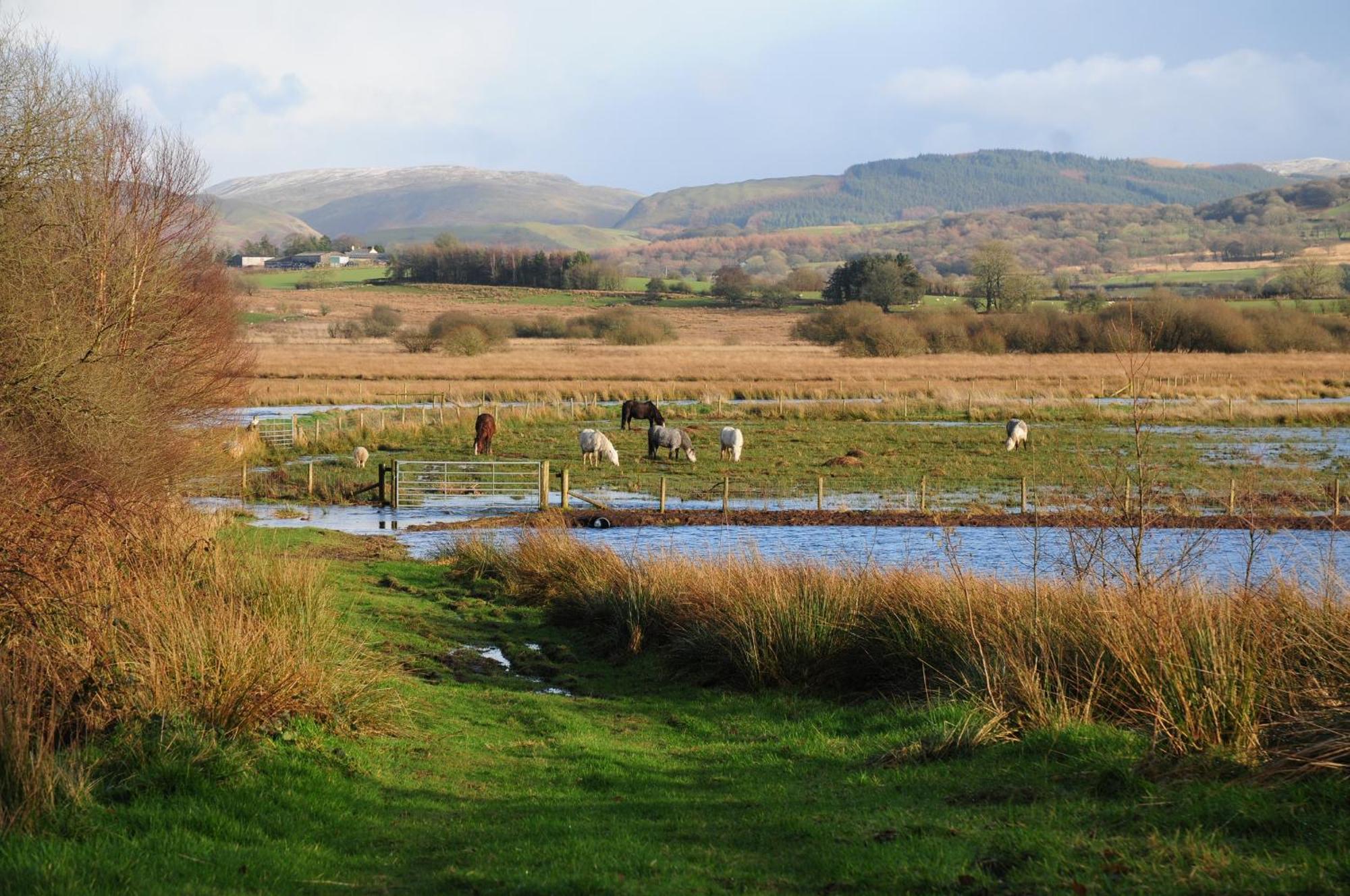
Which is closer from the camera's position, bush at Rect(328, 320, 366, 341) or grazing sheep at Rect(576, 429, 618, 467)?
grazing sheep at Rect(576, 429, 618, 467)

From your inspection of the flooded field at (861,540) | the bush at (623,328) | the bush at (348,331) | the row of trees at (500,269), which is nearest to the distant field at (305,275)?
the row of trees at (500,269)

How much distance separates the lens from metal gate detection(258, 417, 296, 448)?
40.1 meters

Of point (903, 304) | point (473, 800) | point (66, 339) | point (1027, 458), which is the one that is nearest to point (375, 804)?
point (473, 800)

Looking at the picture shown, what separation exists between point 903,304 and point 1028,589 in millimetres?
110756

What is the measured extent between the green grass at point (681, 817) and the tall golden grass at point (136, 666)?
314 millimetres

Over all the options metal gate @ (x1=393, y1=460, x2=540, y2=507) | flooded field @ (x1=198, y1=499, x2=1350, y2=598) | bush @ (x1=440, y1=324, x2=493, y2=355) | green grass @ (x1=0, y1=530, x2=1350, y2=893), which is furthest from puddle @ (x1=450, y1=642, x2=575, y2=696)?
bush @ (x1=440, y1=324, x2=493, y2=355)

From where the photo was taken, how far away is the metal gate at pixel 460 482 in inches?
1208

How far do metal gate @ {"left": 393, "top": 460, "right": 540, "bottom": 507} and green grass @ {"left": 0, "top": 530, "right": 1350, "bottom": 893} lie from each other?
20471mm

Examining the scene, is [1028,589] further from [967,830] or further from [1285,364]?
[1285,364]

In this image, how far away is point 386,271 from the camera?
7082 inches

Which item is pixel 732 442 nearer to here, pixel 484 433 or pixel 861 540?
pixel 484 433

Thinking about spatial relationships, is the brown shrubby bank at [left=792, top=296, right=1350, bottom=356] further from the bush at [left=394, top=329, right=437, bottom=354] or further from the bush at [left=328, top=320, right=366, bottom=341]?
the bush at [left=328, top=320, right=366, bottom=341]

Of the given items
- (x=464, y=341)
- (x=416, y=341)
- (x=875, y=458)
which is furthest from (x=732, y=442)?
(x=416, y=341)

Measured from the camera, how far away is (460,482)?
106 ft
